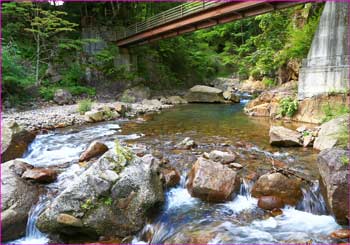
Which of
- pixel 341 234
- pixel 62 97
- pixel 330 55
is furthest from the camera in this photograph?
pixel 62 97

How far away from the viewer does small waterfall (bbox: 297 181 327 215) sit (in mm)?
4277

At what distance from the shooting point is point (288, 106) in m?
11.2

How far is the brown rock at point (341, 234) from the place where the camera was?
358cm

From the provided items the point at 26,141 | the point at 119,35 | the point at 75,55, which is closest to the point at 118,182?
the point at 26,141

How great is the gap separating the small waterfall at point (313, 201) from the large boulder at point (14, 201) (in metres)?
4.08

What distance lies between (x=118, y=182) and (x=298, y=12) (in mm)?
15376

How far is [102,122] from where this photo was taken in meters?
11.1

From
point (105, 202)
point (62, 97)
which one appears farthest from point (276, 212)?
point (62, 97)

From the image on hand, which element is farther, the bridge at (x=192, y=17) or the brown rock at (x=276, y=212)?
the bridge at (x=192, y=17)

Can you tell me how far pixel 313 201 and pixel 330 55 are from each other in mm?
7289

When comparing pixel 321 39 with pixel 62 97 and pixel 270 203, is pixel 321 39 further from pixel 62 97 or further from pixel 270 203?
pixel 62 97

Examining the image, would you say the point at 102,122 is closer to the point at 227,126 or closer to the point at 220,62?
the point at 227,126

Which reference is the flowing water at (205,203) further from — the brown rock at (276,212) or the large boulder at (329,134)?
the large boulder at (329,134)

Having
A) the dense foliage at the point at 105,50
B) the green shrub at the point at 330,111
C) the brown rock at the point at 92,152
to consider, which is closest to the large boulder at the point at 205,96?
the dense foliage at the point at 105,50
